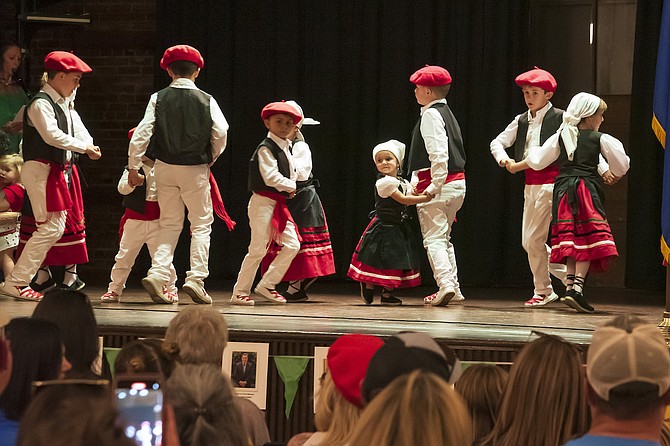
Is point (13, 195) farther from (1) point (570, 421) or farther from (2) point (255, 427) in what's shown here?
(1) point (570, 421)

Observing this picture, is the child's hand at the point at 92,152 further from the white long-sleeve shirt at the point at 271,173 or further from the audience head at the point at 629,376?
the audience head at the point at 629,376

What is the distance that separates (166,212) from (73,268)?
0.92m

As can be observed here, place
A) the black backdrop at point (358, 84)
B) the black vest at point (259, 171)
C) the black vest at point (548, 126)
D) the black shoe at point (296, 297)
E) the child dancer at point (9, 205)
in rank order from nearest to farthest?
the black vest at point (548, 126)
the black vest at point (259, 171)
the child dancer at point (9, 205)
the black shoe at point (296, 297)
the black backdrop at point (358, 84)

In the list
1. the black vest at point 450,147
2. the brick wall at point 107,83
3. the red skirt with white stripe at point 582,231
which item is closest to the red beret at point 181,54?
the black vest at point 450,147

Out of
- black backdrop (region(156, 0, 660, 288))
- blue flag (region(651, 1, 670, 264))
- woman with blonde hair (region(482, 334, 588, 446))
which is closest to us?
woman with blonde hair (region(482, 334, 588, 446))

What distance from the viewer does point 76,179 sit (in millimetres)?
6336

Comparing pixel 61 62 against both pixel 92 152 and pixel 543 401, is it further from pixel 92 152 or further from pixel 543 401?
pixel 543 401

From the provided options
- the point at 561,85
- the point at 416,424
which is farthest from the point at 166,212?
the point at 416,424

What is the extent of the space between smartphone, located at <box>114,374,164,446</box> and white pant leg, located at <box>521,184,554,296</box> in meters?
4.42

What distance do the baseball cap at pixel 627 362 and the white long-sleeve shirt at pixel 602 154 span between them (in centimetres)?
403

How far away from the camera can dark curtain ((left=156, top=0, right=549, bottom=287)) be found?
8148 millimetres

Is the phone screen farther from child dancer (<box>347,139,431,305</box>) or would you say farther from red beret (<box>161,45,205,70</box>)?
child dancer (<box>347,139,431,305</box>)

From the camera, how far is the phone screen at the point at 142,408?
67.6 inches

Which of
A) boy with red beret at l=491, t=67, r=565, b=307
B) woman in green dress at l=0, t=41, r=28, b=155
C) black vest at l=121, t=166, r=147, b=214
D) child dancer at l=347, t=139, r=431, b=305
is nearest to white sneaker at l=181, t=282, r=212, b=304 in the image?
black vest at l=121, t=166, r=147, b=214
